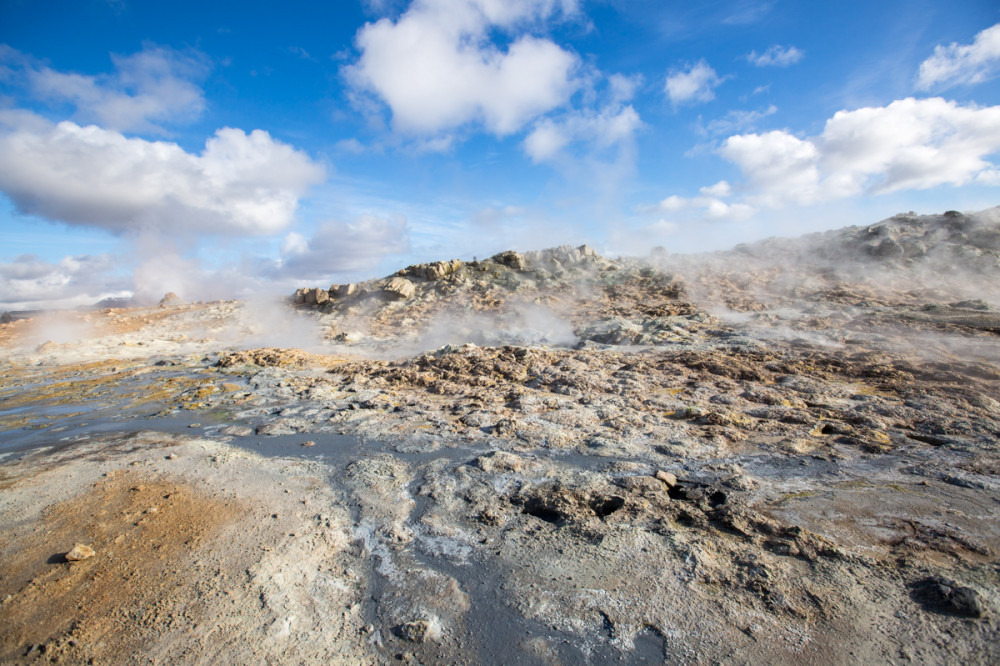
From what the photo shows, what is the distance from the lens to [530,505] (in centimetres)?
324

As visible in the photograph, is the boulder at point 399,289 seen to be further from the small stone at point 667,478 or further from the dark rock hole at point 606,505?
the dark rock hole at point 606,505

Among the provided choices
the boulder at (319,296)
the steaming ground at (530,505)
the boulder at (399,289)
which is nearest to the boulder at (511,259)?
the boulder at (399,289)

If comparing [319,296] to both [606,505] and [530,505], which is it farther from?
[606,505]

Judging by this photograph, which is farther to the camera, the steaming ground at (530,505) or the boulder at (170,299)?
the boulder at (170,299)

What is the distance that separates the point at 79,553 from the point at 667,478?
153 inches

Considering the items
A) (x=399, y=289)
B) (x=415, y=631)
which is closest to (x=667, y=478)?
(x=415, y=631)

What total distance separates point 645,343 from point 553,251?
9.30 meters

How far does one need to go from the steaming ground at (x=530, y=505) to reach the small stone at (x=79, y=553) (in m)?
0.08

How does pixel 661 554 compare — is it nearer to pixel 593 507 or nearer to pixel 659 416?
pixel 593 507

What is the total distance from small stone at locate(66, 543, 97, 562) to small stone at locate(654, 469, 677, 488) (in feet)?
12.5

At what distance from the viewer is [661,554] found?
103 inches

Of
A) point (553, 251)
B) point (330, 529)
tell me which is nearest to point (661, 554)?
point (330, 529)

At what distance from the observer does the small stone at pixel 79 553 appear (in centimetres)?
260

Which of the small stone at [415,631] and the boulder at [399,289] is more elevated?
the boulder at [399,289]
